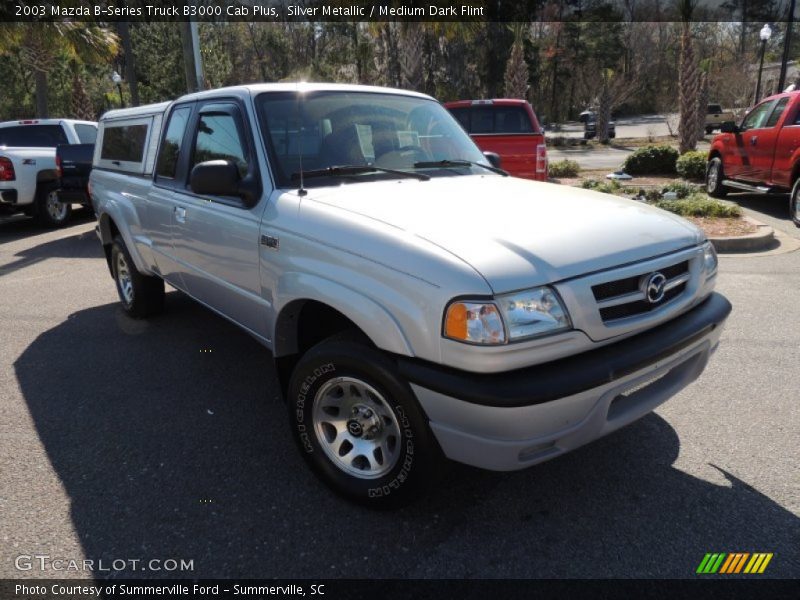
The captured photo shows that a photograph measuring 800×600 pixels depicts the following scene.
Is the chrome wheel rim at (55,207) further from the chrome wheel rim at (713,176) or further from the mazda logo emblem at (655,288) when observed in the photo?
the chrome wheel rim at (713,176)

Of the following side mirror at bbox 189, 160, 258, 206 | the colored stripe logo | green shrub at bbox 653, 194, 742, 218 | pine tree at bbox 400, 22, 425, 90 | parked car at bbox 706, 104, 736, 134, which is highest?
pine tree at bbox 400, 22, 425, 90

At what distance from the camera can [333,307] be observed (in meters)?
2.62

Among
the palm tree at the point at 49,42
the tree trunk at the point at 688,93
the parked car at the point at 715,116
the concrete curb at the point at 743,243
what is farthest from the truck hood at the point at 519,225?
the parked car at the point at 715,116

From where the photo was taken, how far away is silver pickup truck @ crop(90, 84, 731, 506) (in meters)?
2.22

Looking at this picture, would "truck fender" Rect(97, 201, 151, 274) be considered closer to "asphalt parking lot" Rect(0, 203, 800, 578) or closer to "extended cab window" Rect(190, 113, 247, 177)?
"asphalt parking lot" Rect(0, 203, 800, 578)

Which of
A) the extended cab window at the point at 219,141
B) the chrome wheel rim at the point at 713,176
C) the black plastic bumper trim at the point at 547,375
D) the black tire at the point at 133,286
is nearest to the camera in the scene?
the black plastic bumper trim at the point at 547,375


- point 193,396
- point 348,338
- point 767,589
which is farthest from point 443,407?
point 193,396

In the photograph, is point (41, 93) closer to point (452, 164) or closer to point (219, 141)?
point (219, 141)

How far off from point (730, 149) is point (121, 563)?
38.7ft

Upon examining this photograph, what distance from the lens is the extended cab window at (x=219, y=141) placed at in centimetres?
343

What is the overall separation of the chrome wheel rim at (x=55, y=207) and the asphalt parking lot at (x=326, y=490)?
7.63m

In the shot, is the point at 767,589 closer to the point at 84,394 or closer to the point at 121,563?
the point at 121,563

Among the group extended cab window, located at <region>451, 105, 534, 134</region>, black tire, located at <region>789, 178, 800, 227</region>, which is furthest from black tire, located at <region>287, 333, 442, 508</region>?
black tire, located at <region>789, 178, 800, 227</region>

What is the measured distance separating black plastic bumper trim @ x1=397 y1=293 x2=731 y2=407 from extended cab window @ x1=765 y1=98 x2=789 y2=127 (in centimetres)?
921
